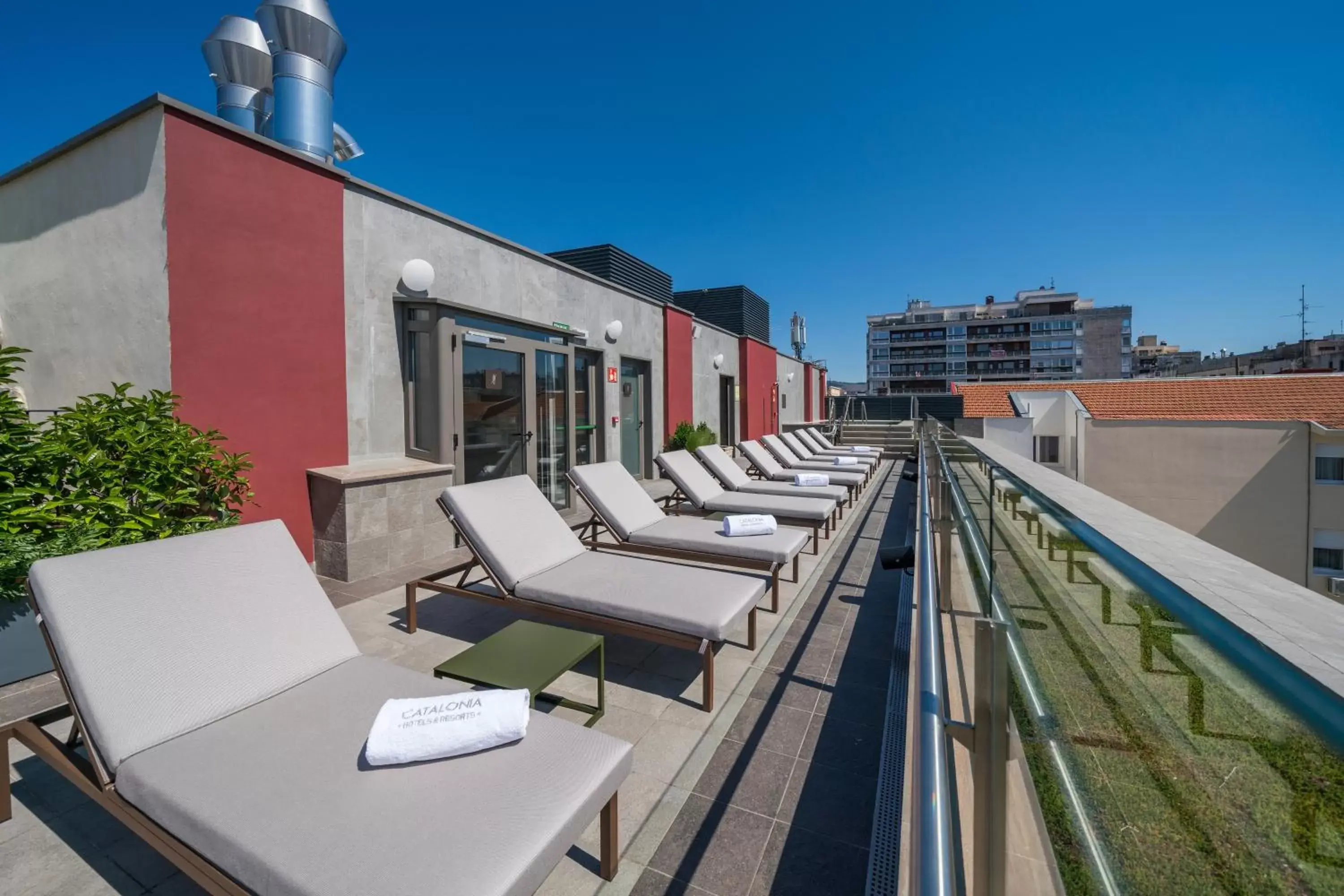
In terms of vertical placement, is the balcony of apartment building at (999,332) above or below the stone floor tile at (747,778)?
above

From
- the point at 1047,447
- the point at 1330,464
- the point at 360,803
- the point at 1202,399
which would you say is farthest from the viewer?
the point at 1202,399

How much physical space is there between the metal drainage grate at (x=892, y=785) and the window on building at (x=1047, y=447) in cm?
2942

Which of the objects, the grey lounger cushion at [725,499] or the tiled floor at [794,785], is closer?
the tiled floor at [794,785]

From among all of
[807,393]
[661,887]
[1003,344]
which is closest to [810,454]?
[661,887]

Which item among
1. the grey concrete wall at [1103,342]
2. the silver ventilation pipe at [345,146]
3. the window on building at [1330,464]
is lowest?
the window on building at [1330,464]

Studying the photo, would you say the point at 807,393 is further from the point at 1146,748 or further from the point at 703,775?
the point at 1146,748

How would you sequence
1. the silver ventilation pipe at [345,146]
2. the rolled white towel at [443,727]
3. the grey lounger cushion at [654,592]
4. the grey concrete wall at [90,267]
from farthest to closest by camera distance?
the silver ventilation pipe at [345,146] < the grey concrete wall at [90,267] < the grey lounger cushion at [654,592] < the rolled white towel at [443,727]

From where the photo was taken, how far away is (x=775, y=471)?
26.1ft

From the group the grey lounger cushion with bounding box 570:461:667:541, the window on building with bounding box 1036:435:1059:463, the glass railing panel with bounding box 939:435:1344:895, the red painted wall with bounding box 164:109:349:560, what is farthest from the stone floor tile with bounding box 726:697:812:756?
the window on building with bounding box 1036:435:1059:463

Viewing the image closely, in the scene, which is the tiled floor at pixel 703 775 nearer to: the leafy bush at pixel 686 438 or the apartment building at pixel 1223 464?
the leafy bush at pixel 686 438

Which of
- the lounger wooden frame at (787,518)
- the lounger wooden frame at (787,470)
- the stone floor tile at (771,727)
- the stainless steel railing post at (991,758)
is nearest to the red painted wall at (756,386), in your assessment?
the lounger wooden frame at (787,470)

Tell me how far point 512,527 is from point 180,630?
1776 mm

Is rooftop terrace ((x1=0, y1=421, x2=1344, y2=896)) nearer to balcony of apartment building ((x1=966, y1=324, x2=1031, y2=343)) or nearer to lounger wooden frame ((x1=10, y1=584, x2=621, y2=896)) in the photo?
lounger wooden frame ((x1=10, y1=584, x2=621, y2=896))

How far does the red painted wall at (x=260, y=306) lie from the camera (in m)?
3.76
